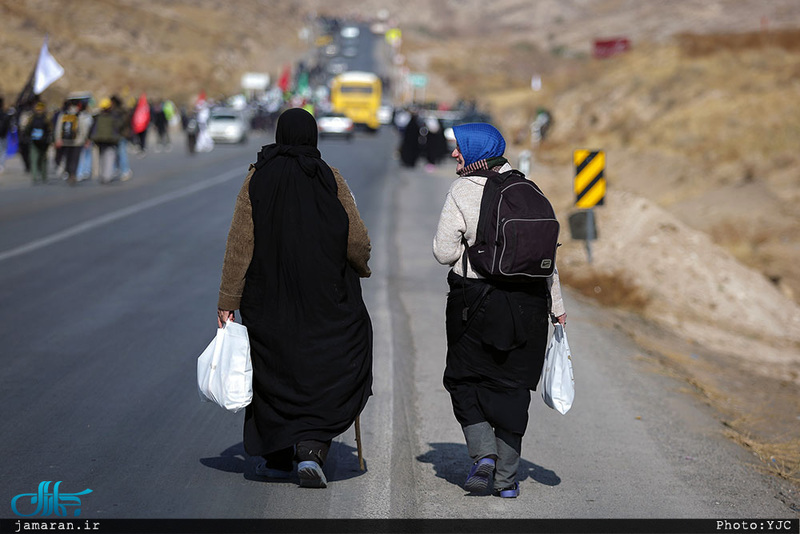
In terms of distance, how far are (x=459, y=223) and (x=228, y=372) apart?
4.34ft

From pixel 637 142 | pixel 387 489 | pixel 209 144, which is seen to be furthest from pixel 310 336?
pixel 209 144

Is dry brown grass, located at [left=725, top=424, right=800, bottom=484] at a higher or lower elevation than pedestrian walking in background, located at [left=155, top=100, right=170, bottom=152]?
lower

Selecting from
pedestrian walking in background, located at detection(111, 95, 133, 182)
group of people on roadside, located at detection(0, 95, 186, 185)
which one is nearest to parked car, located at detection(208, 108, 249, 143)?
group of people on roadside, located at detection(0, 95, 186, 185)

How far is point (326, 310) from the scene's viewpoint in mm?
5301

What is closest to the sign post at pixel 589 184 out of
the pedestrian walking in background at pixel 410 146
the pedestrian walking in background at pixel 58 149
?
the pedestrian walking in background at pixel 58 149

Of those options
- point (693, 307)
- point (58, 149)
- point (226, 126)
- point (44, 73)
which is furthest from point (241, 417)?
point (226, 126)

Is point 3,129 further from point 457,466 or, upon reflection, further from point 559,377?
point 559,377

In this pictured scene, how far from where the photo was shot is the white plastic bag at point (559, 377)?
17.8ft

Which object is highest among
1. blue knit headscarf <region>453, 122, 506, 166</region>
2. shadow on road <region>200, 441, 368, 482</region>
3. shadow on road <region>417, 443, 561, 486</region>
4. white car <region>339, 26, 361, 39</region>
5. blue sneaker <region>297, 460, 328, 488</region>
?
A: white car <region>339, 26, 361, 39</region>

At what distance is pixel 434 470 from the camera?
5.92m

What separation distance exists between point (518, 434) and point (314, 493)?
105 centimetres

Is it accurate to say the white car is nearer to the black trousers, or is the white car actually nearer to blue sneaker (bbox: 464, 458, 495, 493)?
the black trousers

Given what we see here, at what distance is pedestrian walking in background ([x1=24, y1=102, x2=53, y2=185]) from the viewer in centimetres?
2362

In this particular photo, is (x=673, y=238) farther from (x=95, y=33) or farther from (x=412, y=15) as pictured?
(x=412, y=15)
